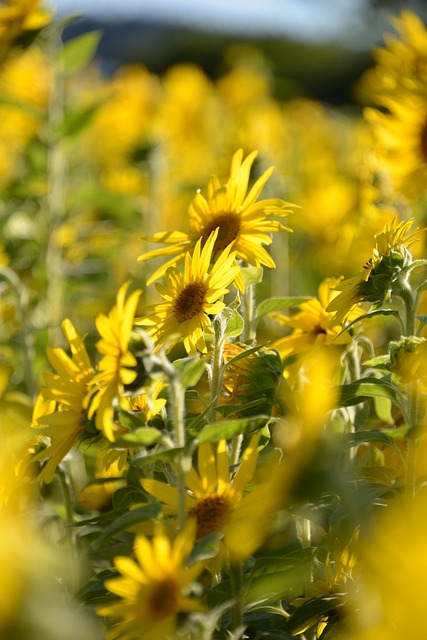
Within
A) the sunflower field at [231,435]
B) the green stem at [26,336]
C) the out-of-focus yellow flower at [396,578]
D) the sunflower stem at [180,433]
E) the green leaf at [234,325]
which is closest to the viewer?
the out-of-focus yellow flower at [396,578]

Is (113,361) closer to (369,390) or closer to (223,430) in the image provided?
(223,430)

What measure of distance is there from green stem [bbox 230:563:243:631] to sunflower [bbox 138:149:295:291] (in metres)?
0.38

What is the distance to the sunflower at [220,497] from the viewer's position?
2.67 ft

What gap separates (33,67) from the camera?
9.90 feet

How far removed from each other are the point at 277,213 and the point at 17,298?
553 mm

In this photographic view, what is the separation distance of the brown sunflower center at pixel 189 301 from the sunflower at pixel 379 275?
14 cm

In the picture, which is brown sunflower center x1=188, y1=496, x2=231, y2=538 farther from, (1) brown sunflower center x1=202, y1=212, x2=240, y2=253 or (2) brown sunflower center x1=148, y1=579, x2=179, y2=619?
(1) brown sunflower center x1=202, y1=212, x2=240, y2=253

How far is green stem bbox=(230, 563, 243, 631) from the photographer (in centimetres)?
83

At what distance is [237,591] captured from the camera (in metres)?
0.85

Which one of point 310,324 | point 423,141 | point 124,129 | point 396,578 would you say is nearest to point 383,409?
point 310,324

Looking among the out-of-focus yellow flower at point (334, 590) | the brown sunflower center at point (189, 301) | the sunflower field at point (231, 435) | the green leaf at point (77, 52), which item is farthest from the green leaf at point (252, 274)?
the green leaf at point (77, 52)

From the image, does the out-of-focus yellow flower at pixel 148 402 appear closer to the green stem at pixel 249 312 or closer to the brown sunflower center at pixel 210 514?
the brown sunflower center at pixel 210 514

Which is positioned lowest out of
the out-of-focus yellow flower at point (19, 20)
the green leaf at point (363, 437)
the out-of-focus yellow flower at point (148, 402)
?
the green leaf at point (363, 437)

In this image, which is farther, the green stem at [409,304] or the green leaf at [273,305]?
the green leaf at [273,305]
